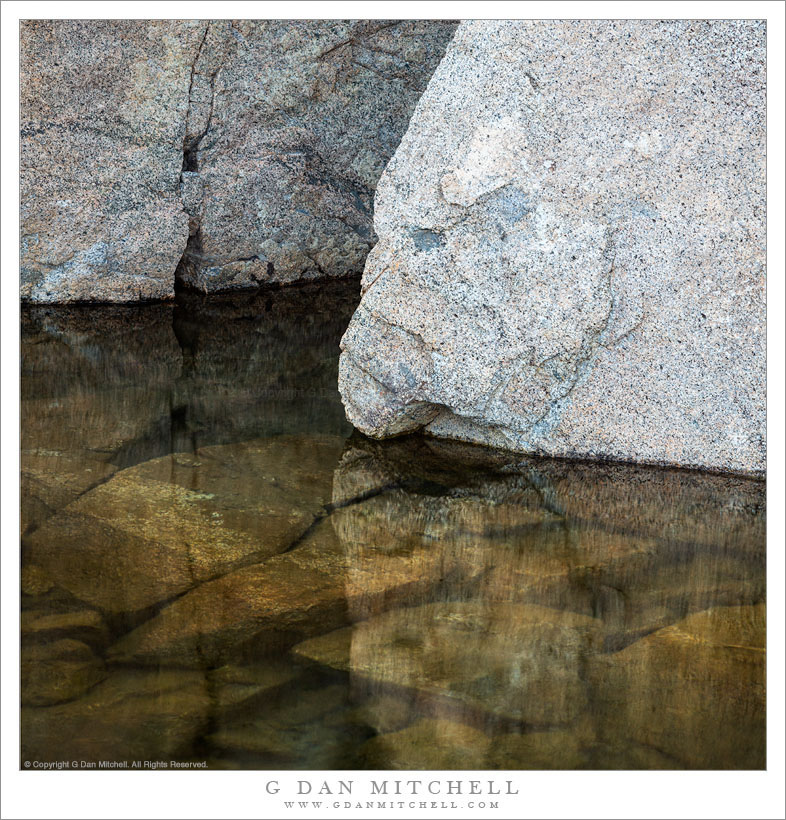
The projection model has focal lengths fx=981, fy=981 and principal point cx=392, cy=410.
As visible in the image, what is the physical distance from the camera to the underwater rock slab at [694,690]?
148 centimetres

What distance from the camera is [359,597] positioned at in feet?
6.09

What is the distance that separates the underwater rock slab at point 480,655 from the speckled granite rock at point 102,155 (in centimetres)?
229

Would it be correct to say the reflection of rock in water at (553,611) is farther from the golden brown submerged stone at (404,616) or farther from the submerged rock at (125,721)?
the submerged rock at (125,721)

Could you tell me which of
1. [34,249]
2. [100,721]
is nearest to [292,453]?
[100,721]

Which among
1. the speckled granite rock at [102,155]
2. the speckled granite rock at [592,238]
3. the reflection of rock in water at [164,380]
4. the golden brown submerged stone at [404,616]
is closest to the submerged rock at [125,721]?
the golden brown submerged stone at [404,616]

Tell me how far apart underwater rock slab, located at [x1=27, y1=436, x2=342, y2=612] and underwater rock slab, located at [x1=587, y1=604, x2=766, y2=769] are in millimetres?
749

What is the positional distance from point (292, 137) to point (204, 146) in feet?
1.19

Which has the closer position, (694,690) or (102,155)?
(694,690)

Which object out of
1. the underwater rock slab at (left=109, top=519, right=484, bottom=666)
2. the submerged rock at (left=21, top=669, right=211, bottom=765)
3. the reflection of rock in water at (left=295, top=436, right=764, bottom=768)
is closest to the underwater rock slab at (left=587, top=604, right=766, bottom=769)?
the reflection of rock in water at (left=295, top=436, right=764, bottom=768)


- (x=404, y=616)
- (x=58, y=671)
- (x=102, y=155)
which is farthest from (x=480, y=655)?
(x=102, y=155)

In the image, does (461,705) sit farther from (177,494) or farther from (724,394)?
(724,394)

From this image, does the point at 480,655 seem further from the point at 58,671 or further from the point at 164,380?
the point at 164,380

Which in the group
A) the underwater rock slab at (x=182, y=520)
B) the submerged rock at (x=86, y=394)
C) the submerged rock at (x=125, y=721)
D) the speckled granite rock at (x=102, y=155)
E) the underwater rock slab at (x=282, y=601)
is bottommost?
the submerged rock at (x=125, y=721)

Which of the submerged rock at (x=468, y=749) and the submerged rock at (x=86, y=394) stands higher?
the submerged rock at (x=86, y=394)
